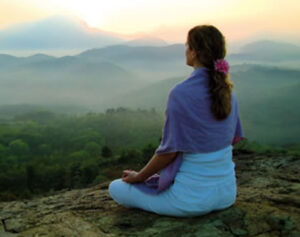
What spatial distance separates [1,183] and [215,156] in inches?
1427

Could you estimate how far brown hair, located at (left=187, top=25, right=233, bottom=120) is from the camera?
2924 millimetres

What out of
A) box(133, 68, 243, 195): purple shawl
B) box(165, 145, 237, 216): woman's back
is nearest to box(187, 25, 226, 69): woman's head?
box(133, 68, 243, 195): purple shawl

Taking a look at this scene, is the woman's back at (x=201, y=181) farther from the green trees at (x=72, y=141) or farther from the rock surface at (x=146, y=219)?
the green trees at (x=72, y=141)

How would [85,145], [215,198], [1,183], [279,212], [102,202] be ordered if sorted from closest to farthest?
[215,198] < [279,212] < [102,202] < [1,183] < [85,145]

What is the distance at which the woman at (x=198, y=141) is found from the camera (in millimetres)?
2992

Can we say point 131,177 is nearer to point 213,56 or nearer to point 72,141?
point 213,56

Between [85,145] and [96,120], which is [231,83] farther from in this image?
[96,120]

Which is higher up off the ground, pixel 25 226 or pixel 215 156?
pixel 215 156

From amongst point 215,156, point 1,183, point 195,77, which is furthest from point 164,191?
point 1,183

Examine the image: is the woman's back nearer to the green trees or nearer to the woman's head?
the woman's head

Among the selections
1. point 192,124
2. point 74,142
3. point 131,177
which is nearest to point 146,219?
point 131,177

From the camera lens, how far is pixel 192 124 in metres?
3.07

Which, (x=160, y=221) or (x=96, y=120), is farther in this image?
(x=96, y=120)

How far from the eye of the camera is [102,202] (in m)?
4.52
